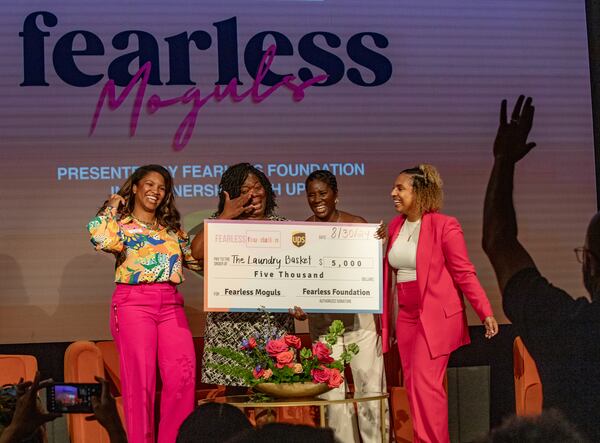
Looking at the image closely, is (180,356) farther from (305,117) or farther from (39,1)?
(39,1)

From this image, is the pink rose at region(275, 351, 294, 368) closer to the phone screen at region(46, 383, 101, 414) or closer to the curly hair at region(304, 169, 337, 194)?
the phone screen at region(46, 383, 101, 414)

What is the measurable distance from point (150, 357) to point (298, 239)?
0.87 m

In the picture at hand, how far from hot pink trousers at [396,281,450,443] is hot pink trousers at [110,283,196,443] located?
1014mm

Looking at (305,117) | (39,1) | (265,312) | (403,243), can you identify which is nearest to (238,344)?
(265,312)

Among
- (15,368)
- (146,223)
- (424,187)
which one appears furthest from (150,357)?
(424,187)

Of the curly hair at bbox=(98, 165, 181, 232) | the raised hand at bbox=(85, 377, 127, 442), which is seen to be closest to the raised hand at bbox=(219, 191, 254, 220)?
the curly hair at bbox=(98, 165, 181, 232)

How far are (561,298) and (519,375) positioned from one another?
3.42 meters

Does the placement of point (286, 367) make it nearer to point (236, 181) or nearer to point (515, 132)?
point (236, 181)

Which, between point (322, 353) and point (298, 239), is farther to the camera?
point (298, 239)

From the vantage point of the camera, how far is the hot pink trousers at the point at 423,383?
412 centimetres

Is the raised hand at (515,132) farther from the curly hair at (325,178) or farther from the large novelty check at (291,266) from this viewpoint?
the large novelty check at (291,266)

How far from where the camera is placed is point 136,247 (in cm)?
412

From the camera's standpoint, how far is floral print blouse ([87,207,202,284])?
4070mm

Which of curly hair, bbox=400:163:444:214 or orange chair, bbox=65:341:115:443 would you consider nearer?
curly hair, bbox=400:163:444:214
